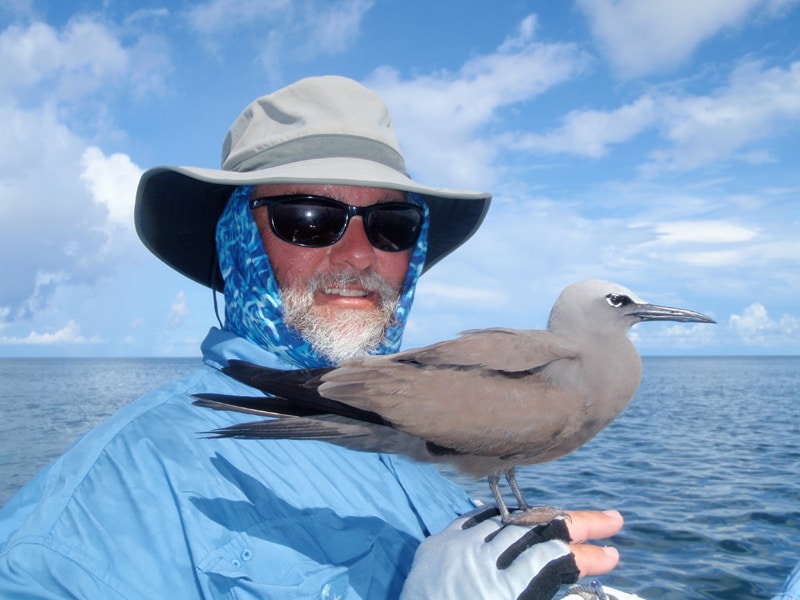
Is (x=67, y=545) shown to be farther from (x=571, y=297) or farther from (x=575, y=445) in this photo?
(x=571, y=297)

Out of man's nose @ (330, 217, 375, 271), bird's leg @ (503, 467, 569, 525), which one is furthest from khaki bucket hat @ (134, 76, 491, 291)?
bird's leg @ (503, 467, 569, 525)

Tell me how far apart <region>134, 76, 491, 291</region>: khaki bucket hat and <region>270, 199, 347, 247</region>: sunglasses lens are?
26 cm

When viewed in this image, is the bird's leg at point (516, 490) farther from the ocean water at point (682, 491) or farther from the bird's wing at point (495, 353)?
the ocean water at point (682, 491)

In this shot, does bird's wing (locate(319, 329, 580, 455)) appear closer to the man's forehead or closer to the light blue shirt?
the light blue shirt

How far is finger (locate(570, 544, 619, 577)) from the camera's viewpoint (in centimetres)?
259

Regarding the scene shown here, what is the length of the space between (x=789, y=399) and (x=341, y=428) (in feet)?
157

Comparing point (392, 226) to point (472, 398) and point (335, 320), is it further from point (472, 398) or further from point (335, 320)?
point (472, 398)

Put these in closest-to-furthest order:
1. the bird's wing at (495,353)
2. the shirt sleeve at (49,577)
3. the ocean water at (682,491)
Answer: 1. the shirt sleeve at (49,577)
2. the bird's wing at (495,353)
3. the ocean water at (682,491)

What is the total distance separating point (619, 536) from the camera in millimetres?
9914

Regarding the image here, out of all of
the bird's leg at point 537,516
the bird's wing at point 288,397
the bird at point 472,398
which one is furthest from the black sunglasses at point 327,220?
the bird's leg at point 537,516

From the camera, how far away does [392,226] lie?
3943 millimetres

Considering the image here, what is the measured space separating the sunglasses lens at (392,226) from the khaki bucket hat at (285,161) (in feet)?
0.59

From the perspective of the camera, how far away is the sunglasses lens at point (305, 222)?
12.1 ft

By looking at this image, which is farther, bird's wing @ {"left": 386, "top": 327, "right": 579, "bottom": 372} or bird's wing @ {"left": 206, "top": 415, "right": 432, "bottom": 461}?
Result: bird's wing @ {"left": 386, "top": 327, "right": 579, "bottom": 372}
